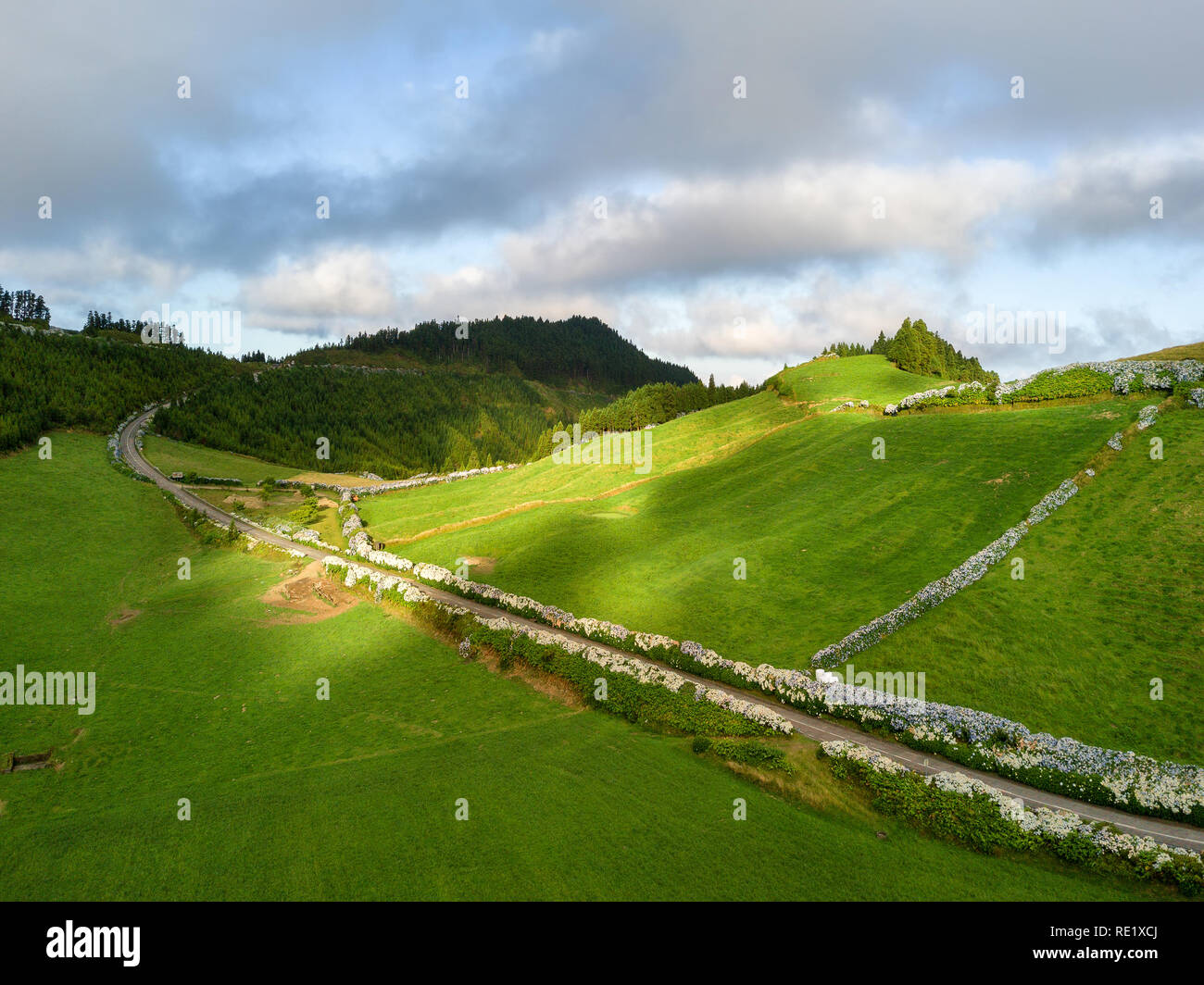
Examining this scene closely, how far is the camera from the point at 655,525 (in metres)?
58.2

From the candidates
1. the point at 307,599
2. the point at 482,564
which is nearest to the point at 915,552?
the point at 482,564

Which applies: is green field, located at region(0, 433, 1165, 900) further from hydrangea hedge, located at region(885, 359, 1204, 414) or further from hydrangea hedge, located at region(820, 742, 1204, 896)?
hydrangea hedge, located at region(885, 359, 1204, 414)

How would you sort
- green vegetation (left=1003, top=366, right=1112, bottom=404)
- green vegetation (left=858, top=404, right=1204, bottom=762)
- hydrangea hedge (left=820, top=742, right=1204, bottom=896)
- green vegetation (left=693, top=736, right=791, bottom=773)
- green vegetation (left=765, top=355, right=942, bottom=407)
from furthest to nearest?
green vegetation (left=765, top=355, right=942, bottom=407) → green vegetation (left=1003, top=366, right=1112, bottom=404) → green vegetation (left=858, top=404, right=1204, bottom=762) → green vegetation (left=693, top=736, right=791, bottom=773) → hydrangea hedge (left=820, top=742, right=1204, bottom=896)

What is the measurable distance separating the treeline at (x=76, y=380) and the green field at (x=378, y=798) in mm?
77240

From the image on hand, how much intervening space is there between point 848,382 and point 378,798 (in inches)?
3323

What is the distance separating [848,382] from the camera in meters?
89.8

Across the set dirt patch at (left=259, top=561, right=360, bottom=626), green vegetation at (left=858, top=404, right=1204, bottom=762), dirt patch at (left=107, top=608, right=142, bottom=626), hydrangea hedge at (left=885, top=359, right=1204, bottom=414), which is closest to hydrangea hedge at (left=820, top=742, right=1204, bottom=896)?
green vegetation at (left=858, top=404, right=1204, bottom=762)

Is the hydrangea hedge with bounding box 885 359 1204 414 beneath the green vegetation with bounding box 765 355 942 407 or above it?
beneath

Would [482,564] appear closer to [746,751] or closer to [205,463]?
[746,751]

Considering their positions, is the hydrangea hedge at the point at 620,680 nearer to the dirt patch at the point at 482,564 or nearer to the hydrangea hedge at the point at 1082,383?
the dirt patch at the point at 482,564

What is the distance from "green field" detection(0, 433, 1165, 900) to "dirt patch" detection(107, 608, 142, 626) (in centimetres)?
188

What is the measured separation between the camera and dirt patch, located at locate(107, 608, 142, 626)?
1793 inches
